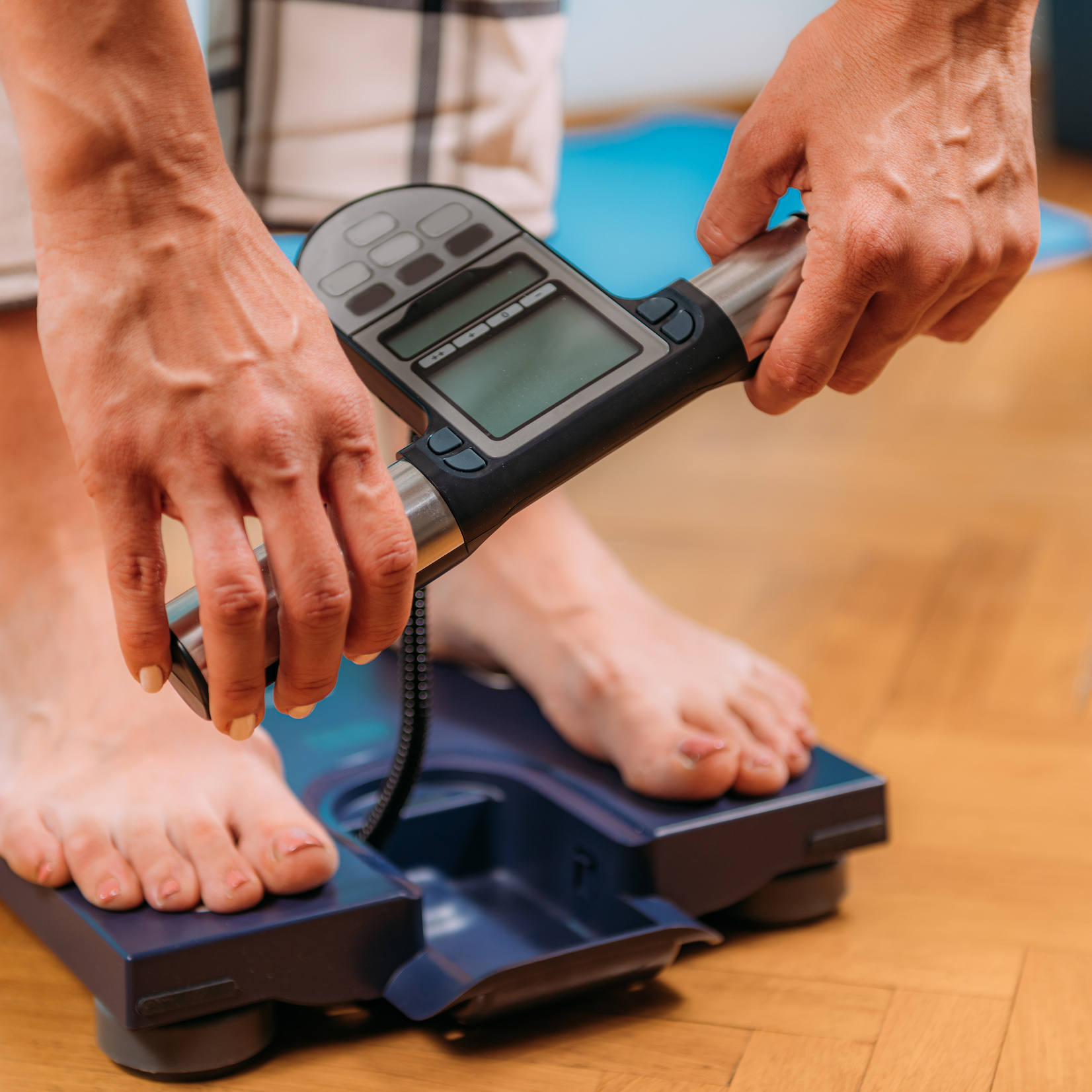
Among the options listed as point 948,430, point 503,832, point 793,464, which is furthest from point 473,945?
point 948,430

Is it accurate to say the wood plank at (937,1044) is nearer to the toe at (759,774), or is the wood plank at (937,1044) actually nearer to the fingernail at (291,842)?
the toe at (759,774)

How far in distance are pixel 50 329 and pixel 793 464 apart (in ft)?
3.12

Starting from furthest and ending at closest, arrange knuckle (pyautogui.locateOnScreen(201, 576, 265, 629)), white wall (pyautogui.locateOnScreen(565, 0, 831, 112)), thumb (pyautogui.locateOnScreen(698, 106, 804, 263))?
white wall (pyautogui.locateOnScreen(565, 0, 831, 112))
thumb (pyautogui.locateOnScreen(698, 106, 804, 263))
knuckle (pyautogui.locateOnScreen(201, 576, 265, 629))

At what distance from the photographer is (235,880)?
57 cm

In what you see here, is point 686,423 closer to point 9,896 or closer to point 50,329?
point 9,896

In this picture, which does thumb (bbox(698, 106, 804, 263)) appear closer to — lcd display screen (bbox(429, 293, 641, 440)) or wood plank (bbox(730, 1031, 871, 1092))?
lcd display screen (bbox(429, 293, 641, 440))

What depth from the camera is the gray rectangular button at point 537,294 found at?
1.89ft

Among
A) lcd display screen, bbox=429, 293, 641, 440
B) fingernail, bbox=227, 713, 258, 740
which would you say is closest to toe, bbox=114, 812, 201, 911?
fingernail, bbox=227, 713, 258, 740

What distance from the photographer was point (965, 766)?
820 millimetres

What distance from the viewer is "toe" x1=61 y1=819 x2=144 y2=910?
0.57 m

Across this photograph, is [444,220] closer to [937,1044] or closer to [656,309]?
[656,309]

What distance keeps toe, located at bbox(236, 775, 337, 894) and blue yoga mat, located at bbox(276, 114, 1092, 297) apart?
350mm

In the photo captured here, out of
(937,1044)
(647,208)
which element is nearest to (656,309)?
(937,1044)

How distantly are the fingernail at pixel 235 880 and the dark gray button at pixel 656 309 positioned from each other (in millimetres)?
278
